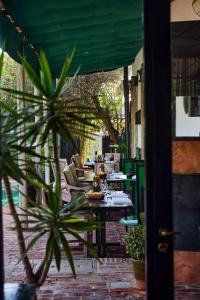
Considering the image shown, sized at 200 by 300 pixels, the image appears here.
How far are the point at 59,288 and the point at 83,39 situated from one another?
3338 mm

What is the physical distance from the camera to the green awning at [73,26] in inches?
179

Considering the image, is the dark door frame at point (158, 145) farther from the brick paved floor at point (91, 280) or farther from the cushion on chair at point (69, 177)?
the cushion on chair at point (69, 177)

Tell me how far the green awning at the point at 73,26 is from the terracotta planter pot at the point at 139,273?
234 centimetres

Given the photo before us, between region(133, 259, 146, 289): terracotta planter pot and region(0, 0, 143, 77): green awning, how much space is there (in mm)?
2339

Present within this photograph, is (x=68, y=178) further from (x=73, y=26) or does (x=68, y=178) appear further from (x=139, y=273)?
(x=139, y=273)

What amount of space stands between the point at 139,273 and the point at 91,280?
54cm

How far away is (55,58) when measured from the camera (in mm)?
7398

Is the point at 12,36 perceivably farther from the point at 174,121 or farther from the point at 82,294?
the point at 82,294

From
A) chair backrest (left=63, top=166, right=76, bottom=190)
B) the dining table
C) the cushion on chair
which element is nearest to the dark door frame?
the dining table

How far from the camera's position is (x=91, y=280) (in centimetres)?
445

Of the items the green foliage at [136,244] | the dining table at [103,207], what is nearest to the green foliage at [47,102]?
the green foliage at [136,244]

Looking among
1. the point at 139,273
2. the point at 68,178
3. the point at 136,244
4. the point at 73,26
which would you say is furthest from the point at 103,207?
the point at 68,178

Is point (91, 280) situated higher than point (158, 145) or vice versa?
point (158, 145)

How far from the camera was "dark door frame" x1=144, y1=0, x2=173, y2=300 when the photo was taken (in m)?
2.13
